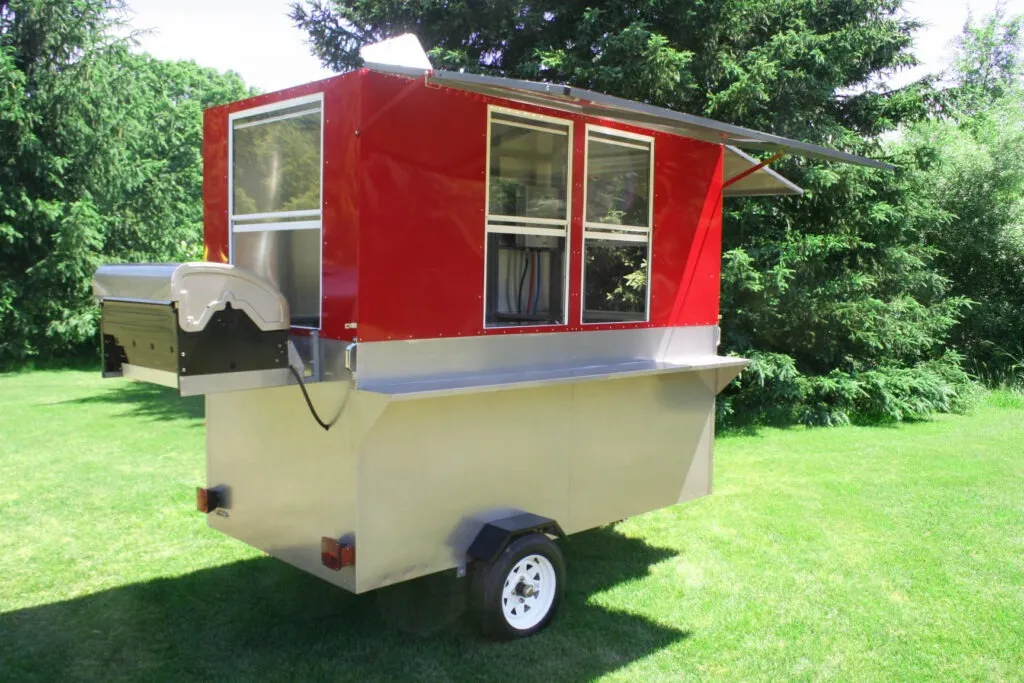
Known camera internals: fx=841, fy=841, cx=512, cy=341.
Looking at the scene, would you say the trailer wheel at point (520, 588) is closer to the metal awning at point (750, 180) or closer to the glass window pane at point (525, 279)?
the glass window pane at point (525, 279)

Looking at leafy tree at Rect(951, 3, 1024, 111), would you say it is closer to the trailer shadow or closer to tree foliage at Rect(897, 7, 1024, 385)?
tree foliage at Rect(897, 7, 1024, 385)

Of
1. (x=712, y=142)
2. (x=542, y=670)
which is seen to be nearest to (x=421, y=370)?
(x=542, y=670)

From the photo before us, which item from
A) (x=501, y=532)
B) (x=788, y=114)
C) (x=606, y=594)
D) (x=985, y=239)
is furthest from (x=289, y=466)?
(x=985, y=239)

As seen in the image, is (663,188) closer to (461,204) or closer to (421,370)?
(461,204)

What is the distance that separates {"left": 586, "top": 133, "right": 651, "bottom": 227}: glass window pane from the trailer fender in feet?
A: 5.35

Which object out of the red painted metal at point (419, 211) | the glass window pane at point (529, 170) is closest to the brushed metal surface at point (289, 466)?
the red painted metal at point (419, 211)

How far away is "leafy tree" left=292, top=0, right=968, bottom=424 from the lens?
32.4 ft

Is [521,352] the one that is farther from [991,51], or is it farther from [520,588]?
[991,51]

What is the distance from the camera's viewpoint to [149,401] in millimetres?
12305

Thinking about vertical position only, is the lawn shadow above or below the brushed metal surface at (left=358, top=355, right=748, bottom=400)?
below

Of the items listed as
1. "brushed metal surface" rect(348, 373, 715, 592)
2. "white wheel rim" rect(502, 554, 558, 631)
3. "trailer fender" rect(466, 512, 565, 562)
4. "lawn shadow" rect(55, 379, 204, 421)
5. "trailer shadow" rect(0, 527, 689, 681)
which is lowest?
"trailer shadow" rect(0, 527, 689, 681)

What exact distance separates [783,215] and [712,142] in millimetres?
6149

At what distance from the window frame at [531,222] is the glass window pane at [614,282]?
16cm

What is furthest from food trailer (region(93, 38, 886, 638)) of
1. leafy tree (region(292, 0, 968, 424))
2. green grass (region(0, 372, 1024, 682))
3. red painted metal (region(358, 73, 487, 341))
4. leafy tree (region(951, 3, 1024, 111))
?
leafy tree (region(951, 3, 1024, 111))
